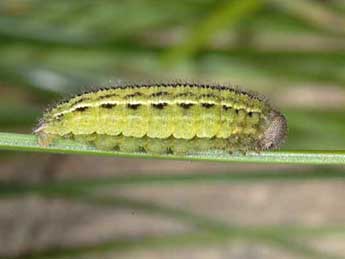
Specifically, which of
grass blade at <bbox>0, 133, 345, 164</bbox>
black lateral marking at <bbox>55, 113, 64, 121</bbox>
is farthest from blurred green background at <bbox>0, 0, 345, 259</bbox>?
grass blade at <bbox>0, 133, 345, 164</bbox>

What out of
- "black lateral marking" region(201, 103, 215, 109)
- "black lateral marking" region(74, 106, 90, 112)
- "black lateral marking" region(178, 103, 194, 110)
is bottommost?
"black lateral marking" region(74, 106, 90, 112)

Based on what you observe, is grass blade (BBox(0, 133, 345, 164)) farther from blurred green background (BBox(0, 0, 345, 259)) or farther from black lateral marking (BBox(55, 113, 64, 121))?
blurred green background (BBox(0, 0, 345, 259))

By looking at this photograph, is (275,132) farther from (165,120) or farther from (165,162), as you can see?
(165,162)

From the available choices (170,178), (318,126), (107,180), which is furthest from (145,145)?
(318,126)

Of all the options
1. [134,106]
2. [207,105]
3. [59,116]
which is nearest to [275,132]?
[207,105]

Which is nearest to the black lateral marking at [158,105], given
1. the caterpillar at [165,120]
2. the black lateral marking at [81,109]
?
the caterpillar at [165,120]

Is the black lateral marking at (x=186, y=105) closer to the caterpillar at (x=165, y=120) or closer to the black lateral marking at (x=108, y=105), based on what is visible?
the caterpillar at (x=165, y=120)
